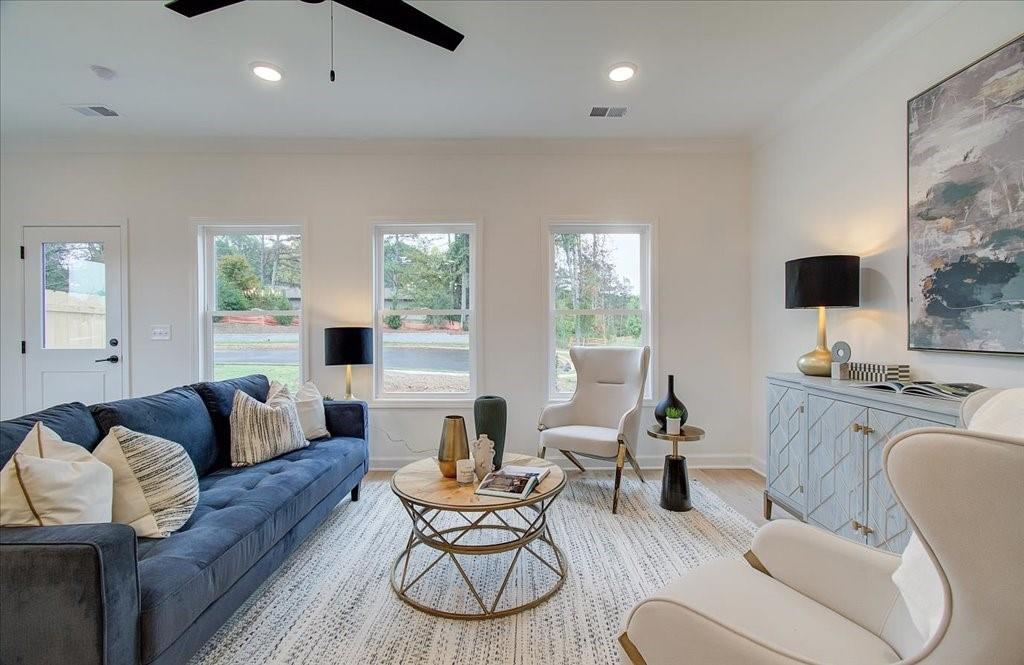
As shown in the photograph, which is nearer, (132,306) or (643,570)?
(643,570)

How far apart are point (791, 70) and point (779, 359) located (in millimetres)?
1944

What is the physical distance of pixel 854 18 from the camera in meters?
2.21

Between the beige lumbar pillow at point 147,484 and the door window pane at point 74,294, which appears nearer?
the beige lumbar pillow at point 147,484

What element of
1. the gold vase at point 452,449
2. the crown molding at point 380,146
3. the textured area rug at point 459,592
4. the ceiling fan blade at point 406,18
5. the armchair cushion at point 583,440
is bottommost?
the textured area rug at point 459,592

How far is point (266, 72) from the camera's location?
2.66 metres

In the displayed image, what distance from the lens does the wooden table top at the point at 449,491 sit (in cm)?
169

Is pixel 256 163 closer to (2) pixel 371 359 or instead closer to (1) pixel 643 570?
(2) pixel 371 359

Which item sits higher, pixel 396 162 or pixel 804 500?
pixel 396 162

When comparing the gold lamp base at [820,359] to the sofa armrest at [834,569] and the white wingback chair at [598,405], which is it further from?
the sofa armrest at [834,569]

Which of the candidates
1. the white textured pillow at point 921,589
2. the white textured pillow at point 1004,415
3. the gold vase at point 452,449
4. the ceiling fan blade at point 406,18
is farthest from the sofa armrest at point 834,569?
the ceiling fan blade at point 406,18

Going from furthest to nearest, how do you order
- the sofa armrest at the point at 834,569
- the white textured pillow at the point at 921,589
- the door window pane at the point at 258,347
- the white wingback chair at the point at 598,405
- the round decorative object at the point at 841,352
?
the door window pane at the point at 258,347 → the white wingback chair at the point at 598,405 → the round decorative object at the point at 841,352 → the sofa armrest at the point at 834,569 → the white textured pillow at the point at 921,589

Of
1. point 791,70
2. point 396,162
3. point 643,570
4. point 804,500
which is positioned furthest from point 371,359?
point 791,70

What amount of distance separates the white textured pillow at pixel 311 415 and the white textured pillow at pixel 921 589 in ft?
9.27

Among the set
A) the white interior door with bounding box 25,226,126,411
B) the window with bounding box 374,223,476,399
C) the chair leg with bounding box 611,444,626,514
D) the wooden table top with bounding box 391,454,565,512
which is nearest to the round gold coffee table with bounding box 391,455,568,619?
the wooden table top with bounding box 391,454,565,512
